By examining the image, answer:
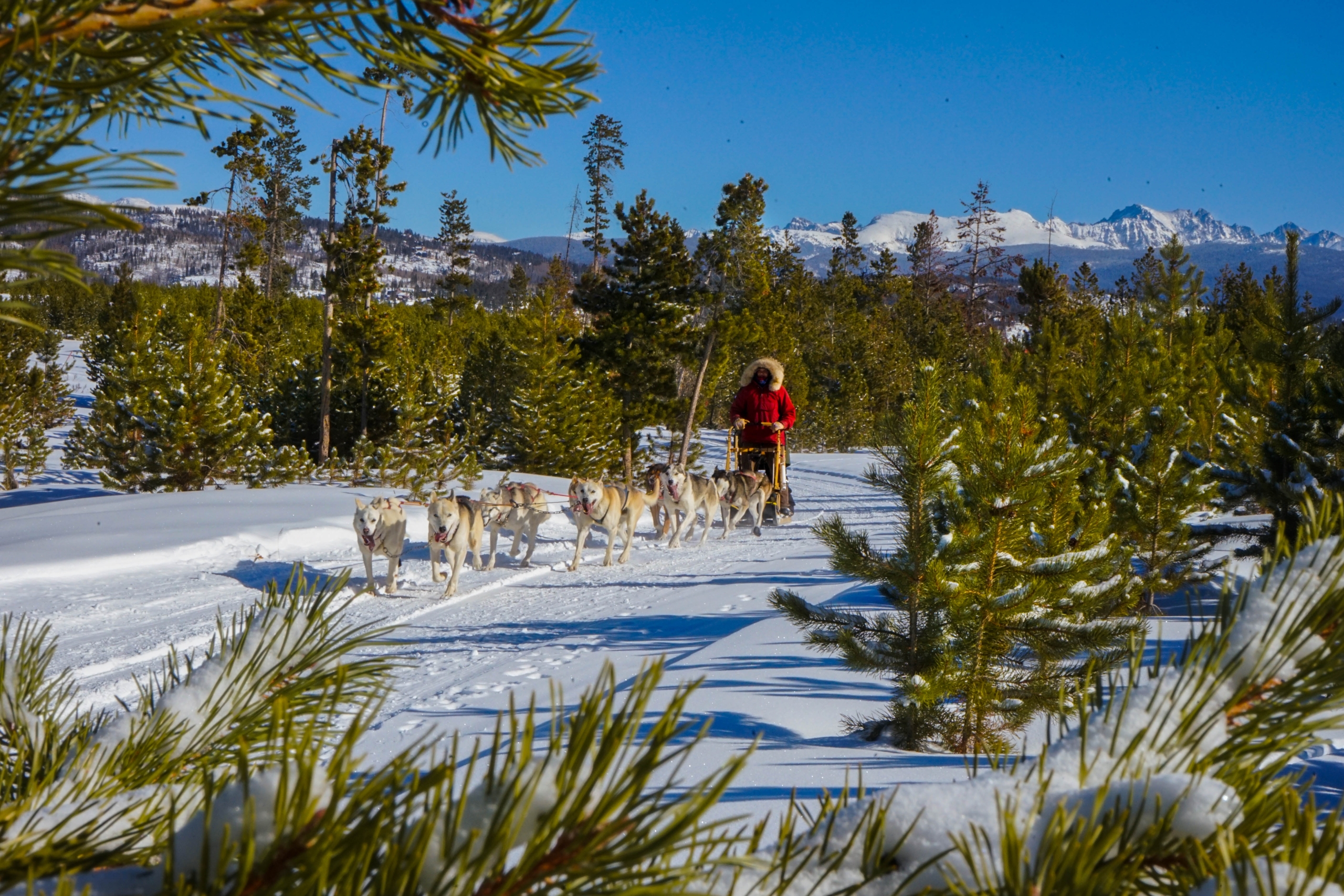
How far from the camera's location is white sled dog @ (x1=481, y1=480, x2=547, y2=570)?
9.98 meters

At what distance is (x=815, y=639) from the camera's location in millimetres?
4121

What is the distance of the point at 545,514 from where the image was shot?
1062 cm

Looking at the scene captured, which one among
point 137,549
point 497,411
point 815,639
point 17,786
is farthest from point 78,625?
point 497,411

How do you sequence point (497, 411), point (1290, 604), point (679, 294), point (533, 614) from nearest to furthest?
1. point (1290, 604)
2. point (533, 614)
3. point (679, 294)
4. point (497, 411)

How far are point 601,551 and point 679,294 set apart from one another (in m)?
12.8

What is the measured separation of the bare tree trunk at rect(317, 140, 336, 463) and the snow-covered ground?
606 cm

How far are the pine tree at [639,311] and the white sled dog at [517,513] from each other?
1230cm

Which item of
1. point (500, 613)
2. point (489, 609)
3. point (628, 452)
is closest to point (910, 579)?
point (500, 613)

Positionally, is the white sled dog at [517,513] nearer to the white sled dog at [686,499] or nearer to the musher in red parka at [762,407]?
the white sled dog at [686,499]

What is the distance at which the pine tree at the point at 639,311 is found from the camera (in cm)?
2258

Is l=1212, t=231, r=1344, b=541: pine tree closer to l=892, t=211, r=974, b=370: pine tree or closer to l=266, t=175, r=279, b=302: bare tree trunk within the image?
l=892, t=211, r=974, b=370: pine tree

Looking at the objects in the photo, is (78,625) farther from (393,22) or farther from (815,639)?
(393,22)

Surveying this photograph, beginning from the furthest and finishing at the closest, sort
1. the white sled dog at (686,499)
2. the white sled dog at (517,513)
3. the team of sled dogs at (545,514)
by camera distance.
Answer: the white sled dog at (686,499)
the white sled dog at (517,513)
the team of sled dogs at (545,514)

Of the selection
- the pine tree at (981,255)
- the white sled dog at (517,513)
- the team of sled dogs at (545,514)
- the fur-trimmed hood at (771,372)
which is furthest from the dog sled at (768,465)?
the pine tree at (981,255)
